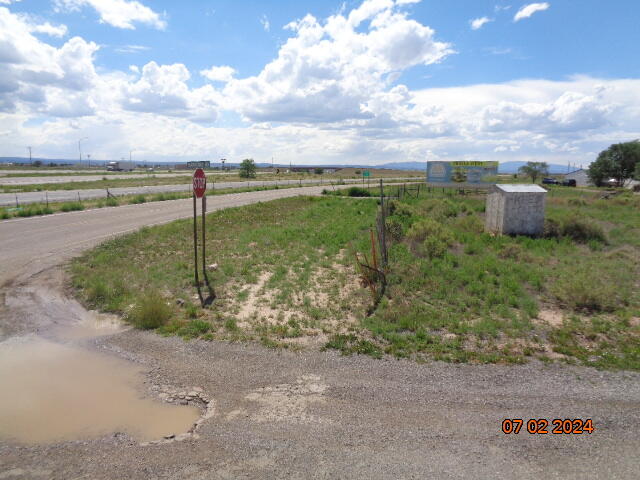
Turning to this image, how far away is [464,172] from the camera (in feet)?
139

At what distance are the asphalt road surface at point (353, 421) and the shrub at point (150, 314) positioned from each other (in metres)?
0.37

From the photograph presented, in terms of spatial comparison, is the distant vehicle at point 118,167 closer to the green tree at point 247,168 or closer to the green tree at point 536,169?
the green tree at point 247,168

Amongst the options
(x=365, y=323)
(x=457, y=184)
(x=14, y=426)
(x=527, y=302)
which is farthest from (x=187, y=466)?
(x=457, y=184)

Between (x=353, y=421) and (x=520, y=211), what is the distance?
568 inches

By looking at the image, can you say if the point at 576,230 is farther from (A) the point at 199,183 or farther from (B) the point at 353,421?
(B) the point at 353,421

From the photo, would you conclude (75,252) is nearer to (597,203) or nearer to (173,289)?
(173,289)

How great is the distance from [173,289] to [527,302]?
8.04 meters

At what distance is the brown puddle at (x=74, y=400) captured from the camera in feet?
15.9

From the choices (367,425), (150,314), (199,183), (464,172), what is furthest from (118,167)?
(367,425)

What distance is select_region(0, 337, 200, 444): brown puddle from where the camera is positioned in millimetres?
4832

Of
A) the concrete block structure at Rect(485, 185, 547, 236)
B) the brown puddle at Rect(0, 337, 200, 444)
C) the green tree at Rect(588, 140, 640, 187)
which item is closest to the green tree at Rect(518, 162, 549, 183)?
the green tree at Rect(588, 140, 640, 187)

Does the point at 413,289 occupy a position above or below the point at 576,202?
below

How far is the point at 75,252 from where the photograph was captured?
44.9 ft

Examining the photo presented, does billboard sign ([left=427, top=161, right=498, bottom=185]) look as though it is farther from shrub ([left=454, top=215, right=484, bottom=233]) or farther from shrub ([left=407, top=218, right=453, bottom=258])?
shrub ([left=407, top=218, right=453, bottom=258])
